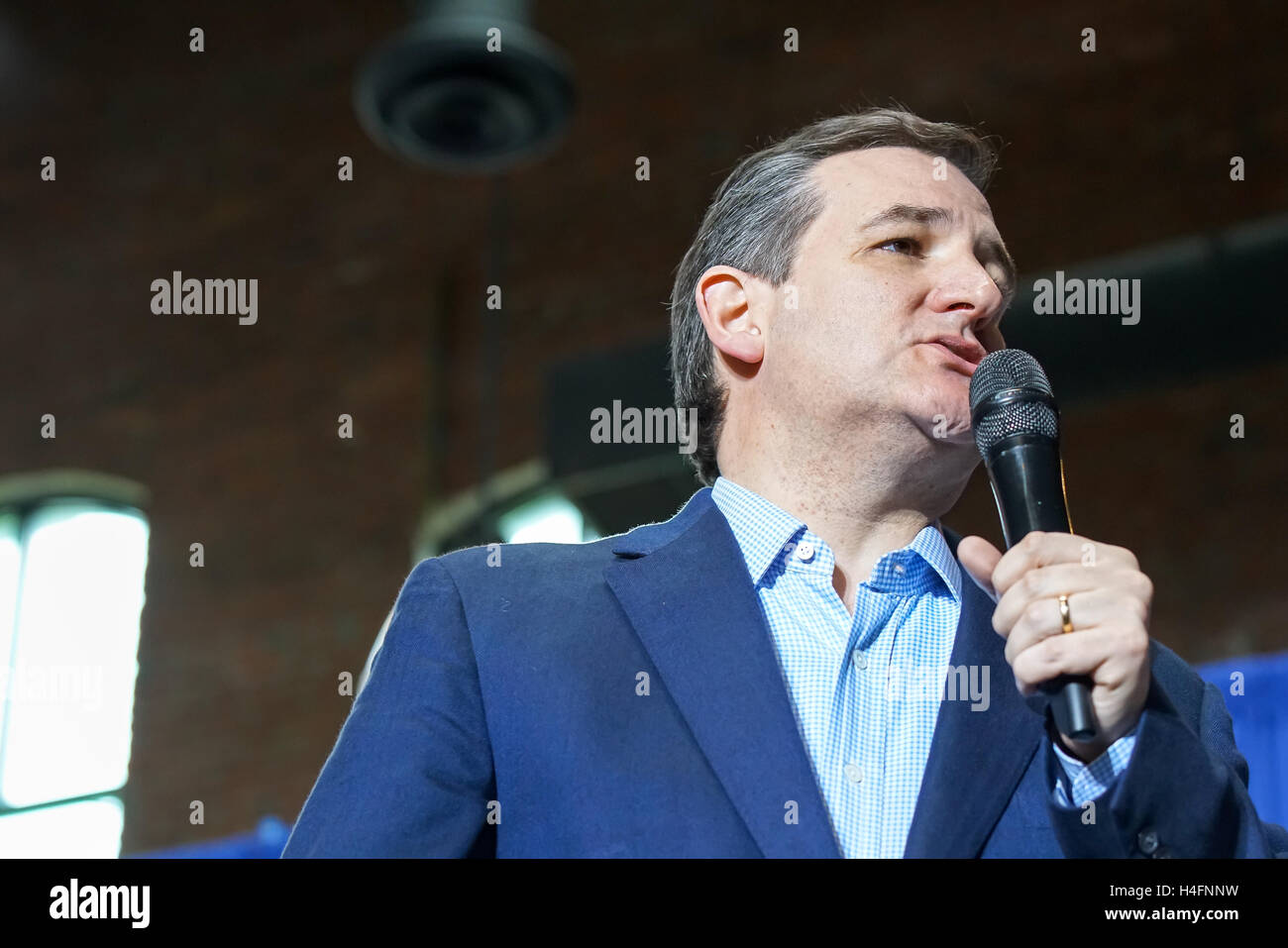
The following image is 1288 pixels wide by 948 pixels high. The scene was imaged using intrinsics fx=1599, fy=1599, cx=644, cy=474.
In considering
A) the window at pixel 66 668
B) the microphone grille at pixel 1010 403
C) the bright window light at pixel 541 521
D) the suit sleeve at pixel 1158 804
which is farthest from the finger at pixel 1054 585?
the window at pixel 66 668

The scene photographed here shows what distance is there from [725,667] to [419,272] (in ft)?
20.0

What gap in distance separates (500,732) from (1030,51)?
18.0 feet

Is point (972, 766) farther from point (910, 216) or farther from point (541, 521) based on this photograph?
point (541, 521)

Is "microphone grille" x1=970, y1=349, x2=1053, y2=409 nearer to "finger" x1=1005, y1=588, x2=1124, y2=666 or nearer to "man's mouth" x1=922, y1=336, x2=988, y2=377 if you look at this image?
"man's mouth" x1=922, y1=336, x2=988, y2=377

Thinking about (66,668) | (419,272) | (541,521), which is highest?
(419,272)

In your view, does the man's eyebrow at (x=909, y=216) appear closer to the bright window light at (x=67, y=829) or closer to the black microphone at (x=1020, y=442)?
the black microphone at (x=1020, y=442)

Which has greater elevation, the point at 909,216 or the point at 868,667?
the point at 909,216

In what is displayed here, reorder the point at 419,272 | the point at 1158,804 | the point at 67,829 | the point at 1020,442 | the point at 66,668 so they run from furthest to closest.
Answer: the point at 66,668 → the point at 419,272 → the point at 67,829 → the point at 1020,442 → the point at 1158,804

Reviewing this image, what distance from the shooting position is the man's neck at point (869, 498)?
162 cm

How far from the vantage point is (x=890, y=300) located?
167 cm

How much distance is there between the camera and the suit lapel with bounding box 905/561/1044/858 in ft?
4.16

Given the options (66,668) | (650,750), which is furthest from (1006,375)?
(66,668)

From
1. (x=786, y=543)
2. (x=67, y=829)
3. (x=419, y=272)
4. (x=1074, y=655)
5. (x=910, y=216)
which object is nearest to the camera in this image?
(x=1074, y=655)
